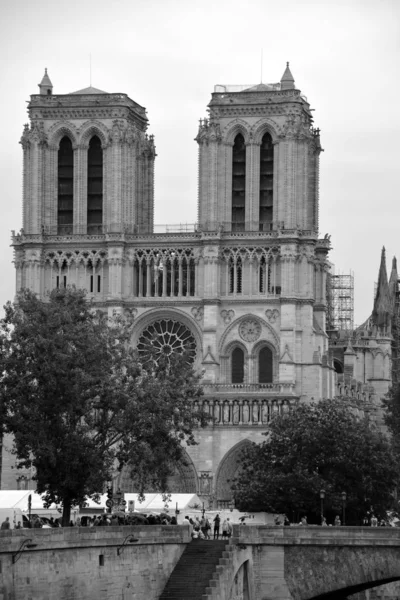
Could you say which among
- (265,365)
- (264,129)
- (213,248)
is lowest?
(265,365)

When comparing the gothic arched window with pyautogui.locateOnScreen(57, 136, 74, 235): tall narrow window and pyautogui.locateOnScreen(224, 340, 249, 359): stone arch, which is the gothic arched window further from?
pyautogui.locateOnScreen(57, 136, 74, 235): tall narrow window

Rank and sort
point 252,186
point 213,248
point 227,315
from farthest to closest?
point 252,186
point 227,315
point 213,248

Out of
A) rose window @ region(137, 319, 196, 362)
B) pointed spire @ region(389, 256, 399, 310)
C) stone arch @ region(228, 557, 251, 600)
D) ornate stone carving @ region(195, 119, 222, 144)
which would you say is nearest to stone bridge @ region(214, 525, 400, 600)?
stone arch @ region(228, 557, 251, 600)

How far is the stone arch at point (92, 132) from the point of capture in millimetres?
132250

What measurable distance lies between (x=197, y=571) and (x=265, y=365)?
193 feet

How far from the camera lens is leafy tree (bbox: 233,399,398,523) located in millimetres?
100188

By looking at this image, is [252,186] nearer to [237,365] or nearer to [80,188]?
[80,188]

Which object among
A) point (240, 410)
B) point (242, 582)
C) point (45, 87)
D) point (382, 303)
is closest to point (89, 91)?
point (45, 87)

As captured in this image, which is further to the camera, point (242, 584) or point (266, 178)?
point (266, 178)

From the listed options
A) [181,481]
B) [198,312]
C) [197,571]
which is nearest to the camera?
[197,571]

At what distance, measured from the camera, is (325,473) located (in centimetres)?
10131

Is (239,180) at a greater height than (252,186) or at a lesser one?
greater

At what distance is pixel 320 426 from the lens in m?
103

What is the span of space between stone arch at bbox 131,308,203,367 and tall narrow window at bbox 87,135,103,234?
7.55 meters
